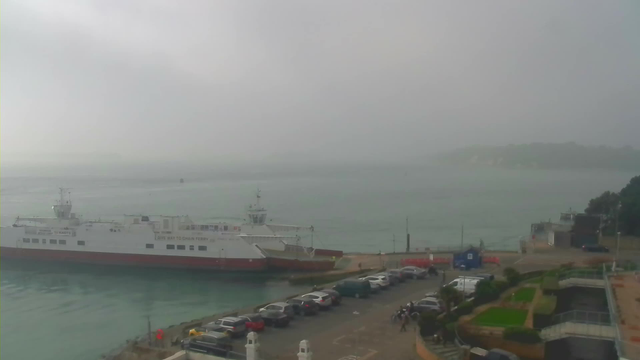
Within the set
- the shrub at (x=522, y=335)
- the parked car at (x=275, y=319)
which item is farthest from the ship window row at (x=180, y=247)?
the shrub at (x=522, y=335)

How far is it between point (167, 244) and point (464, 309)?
20055mm

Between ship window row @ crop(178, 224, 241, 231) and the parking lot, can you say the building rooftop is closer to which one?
the parking lot

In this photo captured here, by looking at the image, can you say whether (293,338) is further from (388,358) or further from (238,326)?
(388,358)

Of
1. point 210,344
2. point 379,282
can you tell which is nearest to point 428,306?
point 379,282

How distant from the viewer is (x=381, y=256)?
23.9m

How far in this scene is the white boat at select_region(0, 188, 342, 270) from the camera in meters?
25.7

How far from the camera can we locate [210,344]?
9430 mm

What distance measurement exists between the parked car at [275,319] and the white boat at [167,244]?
12945 millimetres

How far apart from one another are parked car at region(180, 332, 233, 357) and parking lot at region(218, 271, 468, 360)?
0.36 metres

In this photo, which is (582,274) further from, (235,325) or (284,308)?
(235,325)

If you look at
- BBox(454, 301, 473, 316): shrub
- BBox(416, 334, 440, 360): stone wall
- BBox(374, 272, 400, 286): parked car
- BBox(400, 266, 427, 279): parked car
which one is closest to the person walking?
BBox(454, 301, 473, 316): shrub

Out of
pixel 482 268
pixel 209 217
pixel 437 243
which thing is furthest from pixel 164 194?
pixel 482 268

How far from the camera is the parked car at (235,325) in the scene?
10.6m

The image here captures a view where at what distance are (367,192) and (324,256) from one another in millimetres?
53344
